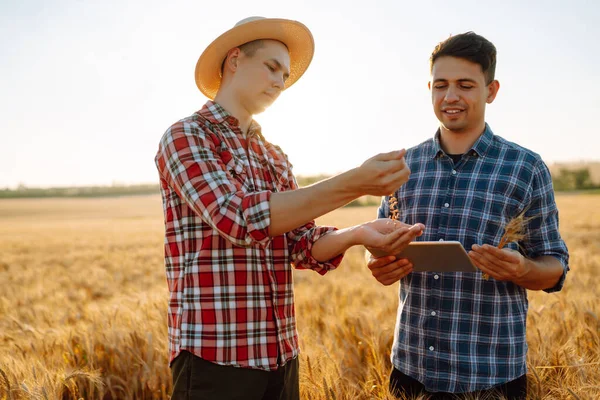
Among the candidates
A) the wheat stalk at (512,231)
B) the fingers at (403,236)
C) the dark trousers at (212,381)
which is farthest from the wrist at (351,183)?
the wheat stalk at (512,231)

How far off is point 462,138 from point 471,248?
550mm

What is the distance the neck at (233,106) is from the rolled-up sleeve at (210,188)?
20 cm

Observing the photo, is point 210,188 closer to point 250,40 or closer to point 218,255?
point 218,255

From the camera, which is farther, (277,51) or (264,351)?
(277,51)

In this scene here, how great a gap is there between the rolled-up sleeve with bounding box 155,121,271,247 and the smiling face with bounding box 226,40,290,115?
0.82 feet

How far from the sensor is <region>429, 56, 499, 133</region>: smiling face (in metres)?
2.50

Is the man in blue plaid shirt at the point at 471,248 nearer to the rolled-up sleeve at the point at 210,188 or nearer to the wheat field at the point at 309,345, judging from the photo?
the wheat field at the point at 309,345

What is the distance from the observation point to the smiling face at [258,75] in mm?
2043

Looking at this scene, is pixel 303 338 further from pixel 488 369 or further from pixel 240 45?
pixel 240 45

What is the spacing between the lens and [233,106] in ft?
6.81

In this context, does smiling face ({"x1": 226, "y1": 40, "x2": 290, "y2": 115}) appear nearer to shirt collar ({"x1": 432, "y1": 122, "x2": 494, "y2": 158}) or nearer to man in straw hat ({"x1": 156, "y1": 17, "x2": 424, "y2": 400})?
man in straw hat ({"x1": 156, "y1": 17, "x2": 424, "y2": 400})

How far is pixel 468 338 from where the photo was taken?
2.40 meters

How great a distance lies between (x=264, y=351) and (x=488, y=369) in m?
1.06

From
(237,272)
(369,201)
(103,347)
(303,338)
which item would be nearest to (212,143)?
(237,272)
